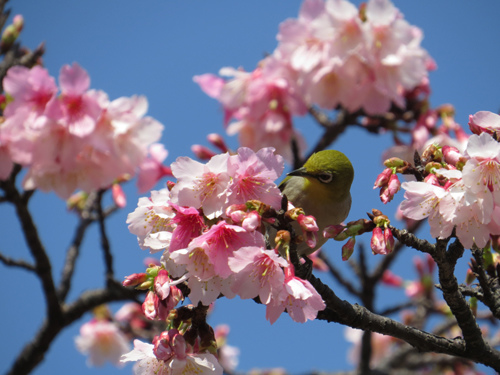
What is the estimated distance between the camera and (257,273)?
65.6 inches

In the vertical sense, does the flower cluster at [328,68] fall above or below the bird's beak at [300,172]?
above

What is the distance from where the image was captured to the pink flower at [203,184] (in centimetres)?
169

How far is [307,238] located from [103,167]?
7.58 ft

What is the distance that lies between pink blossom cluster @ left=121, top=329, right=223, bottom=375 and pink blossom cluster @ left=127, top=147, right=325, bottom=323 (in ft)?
0.51

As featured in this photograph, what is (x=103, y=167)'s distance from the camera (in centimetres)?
360

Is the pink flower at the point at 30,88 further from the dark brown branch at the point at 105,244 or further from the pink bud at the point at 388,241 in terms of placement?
the pink bud at the point at 388,241

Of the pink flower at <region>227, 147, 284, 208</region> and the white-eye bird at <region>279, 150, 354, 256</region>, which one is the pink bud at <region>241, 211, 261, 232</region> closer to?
the pink flower at <region>227, 147, 284, 208</region>

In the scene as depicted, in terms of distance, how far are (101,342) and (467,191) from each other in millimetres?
5107

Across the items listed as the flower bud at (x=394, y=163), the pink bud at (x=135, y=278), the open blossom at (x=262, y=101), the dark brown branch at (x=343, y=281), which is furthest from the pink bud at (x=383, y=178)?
the dark brown branch at (x=343, y=281)

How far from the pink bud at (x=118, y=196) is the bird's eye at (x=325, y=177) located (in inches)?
77.6

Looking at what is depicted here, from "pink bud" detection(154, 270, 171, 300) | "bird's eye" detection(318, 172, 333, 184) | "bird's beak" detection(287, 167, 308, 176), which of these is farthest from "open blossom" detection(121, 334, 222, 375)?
"bird's eye" detection(318, 172, 333, 184)

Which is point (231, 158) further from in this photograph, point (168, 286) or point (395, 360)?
point (395, 360)

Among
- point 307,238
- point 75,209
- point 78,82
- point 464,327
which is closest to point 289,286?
point 307,238

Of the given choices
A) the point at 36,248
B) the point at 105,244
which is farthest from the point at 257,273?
the point at 36,248
